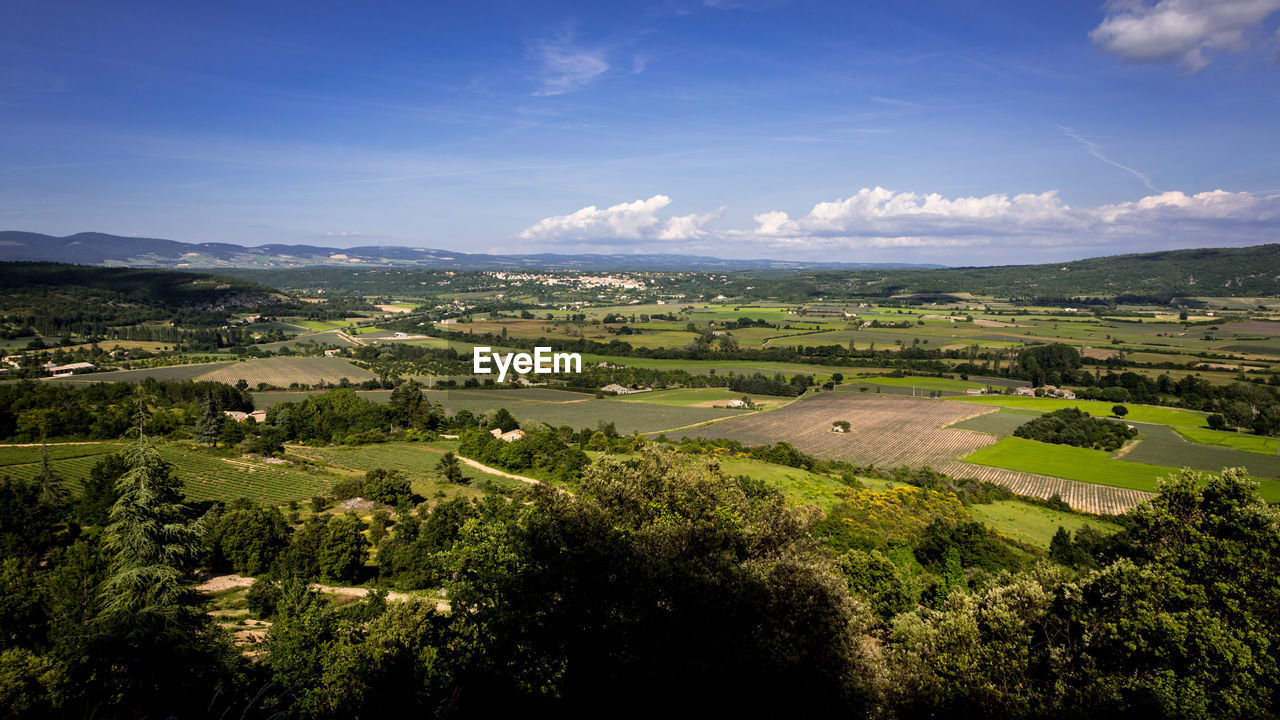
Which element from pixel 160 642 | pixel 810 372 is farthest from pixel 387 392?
pixel 160 642

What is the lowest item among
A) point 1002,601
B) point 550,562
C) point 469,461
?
point 469,461

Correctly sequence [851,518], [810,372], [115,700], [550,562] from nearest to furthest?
[115,700]
[550,562]
[851,518]
[810,372]

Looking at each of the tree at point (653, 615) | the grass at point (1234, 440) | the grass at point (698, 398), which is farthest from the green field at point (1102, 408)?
the tree at point (653, 615)

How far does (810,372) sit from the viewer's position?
8150 cm

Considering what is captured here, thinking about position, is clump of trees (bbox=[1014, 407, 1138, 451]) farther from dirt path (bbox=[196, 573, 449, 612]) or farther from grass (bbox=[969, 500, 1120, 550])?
dirt path (bbox=[196, 573, 449, 612])

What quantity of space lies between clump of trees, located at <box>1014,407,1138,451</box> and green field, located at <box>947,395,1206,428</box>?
6.04 metres

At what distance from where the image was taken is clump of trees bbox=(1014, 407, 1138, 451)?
4506 cm

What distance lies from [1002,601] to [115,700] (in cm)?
1728

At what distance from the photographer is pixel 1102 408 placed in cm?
5741

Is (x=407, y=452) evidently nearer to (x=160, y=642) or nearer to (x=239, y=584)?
(x=239, y=584)

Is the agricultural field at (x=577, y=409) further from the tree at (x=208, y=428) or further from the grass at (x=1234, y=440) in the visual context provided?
the grass at (x=1234, y=440)

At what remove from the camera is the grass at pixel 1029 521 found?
2922 centimetres

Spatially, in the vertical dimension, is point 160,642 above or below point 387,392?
above

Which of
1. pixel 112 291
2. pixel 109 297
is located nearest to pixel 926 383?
pixel 109 297
